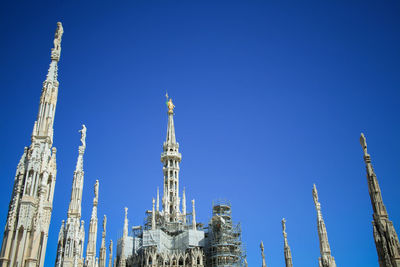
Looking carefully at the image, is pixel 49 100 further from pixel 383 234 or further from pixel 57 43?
pixel 383 234

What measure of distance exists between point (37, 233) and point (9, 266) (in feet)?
5.40

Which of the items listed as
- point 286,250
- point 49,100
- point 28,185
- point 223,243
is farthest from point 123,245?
point 28,185

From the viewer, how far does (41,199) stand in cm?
1778

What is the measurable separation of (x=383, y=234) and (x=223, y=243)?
4347cm

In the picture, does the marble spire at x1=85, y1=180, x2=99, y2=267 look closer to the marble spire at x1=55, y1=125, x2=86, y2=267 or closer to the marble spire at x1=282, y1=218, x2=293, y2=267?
the marble spire at x1=55, y1=125, x2=86, y2=267

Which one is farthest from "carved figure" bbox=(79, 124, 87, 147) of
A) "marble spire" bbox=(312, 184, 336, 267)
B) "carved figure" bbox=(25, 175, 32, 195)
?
"marble spire" bbox=(312, 184, 336, 267)

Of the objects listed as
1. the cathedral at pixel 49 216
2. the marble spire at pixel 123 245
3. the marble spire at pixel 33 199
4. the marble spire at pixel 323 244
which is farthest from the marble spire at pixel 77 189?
the marble spire at pixel 123 245

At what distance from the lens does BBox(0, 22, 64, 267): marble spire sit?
16797mm

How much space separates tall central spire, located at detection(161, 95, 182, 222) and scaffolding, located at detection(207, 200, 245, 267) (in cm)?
1117

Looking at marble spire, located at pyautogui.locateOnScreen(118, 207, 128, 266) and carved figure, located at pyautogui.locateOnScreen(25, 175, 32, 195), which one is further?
marble spire, located at pyautogui.locateOnScreen(118, 207, 128, 266)

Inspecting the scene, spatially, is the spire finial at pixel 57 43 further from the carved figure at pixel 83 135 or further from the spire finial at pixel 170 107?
the spire finial at pixel 170 107

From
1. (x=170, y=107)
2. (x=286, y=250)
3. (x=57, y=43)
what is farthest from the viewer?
(x=170, y=107)

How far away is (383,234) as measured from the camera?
66.8ft

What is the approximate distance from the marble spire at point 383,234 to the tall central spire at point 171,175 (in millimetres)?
55647
